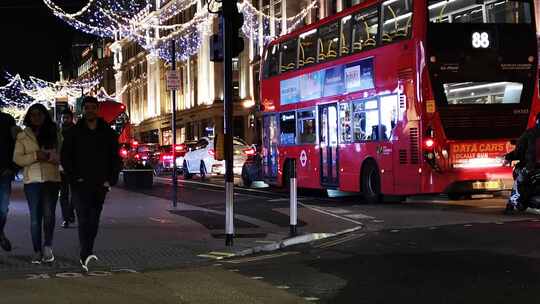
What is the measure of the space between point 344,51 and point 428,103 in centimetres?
347

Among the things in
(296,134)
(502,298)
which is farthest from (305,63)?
(502,298)

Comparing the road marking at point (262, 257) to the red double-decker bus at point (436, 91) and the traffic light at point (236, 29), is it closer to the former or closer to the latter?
the traffic light at point (236, 29)

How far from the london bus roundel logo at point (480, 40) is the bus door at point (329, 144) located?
4.05 metres

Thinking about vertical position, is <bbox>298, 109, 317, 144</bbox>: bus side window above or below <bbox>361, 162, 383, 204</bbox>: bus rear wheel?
above

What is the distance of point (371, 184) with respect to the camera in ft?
56.4

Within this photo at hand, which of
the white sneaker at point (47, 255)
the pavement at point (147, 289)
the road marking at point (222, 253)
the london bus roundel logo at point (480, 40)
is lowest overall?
the pavement at point (147, 289)

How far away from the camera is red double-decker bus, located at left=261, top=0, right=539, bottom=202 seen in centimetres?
1490

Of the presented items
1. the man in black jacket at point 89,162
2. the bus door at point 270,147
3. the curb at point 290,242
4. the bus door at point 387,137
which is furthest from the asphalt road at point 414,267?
the bus door at point 270,147

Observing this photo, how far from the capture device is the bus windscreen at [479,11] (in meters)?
14.9

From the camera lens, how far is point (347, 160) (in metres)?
17.9

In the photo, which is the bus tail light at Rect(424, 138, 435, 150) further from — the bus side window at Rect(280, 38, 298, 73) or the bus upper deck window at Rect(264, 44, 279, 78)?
the bus upper deck window at Rect(264, 44, 279, 78)

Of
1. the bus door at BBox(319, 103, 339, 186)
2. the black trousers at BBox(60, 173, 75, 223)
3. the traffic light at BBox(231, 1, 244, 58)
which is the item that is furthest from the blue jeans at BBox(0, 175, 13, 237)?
the bus door at BBox(319, 103, 339, 186)

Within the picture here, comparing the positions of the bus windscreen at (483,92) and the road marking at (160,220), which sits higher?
the bus windscreen at (483,92)

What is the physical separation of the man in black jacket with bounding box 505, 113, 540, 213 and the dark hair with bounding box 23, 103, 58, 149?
26.2 feet
